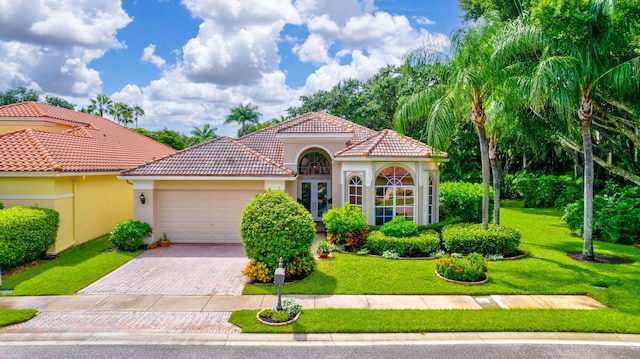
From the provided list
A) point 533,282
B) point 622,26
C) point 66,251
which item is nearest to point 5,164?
point 66,251

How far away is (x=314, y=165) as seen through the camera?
20.1 m

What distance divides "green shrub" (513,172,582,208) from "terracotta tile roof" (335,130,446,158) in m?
14.7

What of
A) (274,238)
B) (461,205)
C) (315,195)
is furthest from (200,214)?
(461,205)

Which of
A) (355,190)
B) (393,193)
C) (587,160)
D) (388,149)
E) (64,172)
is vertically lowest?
(393,193)

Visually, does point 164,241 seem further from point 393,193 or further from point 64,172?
point 393,193

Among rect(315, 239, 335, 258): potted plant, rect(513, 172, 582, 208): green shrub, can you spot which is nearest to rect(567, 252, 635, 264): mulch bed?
rect(315, 239, 335, 258): potted plant

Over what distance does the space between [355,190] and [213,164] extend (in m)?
6.54

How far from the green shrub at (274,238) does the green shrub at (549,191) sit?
72.5 ft

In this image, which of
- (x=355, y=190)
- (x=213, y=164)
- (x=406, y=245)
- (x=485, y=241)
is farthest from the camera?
(x=355, y=190)

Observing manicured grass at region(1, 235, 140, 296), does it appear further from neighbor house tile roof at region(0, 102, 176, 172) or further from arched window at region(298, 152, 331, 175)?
arched window at region(298, 152, 331, 175)

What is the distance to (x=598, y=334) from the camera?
7.70m

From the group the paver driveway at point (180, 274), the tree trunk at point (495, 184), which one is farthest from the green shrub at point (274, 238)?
the tree trunk at point (495, 184)

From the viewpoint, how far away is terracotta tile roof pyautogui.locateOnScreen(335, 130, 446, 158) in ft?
53.6

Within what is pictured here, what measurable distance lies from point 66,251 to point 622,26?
2092cm
